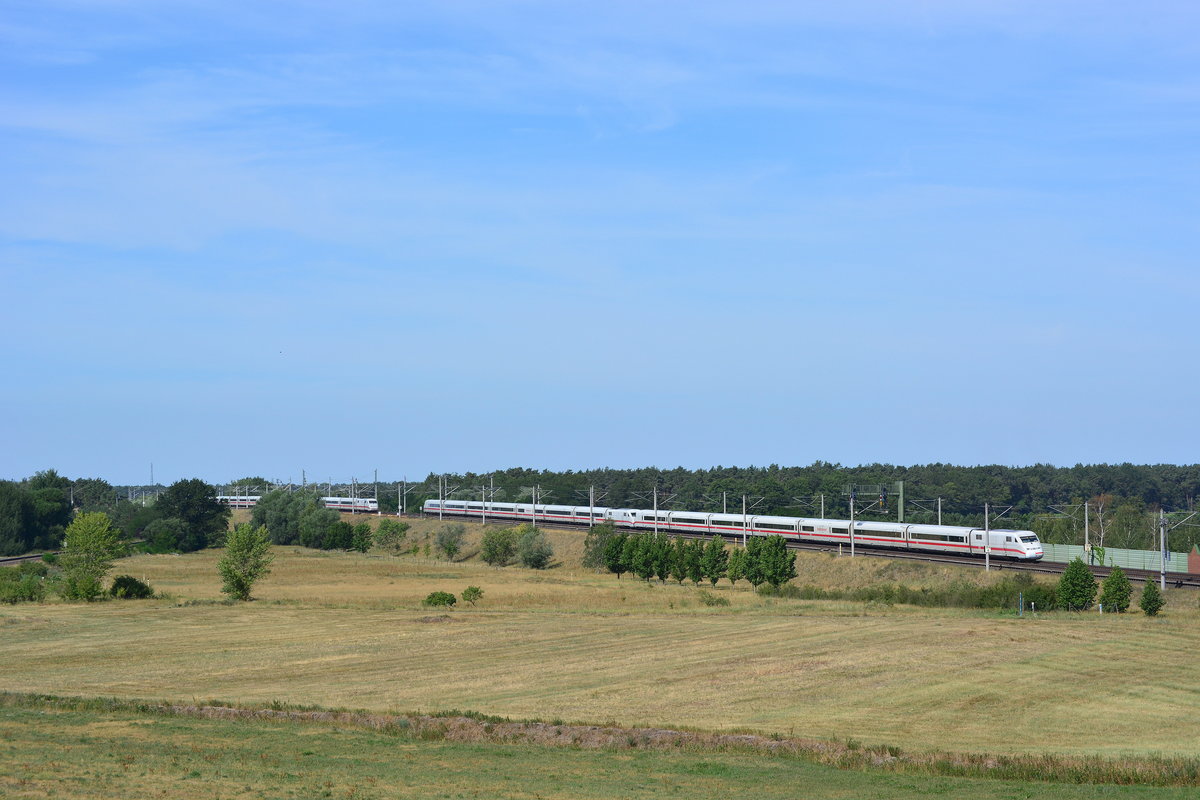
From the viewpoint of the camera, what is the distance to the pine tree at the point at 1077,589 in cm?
7244

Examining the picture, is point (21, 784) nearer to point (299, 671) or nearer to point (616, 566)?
point (299, 671)

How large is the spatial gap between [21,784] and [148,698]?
17.4 m

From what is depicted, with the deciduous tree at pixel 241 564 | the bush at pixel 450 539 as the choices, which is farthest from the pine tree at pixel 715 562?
the bush at pixel 450 539

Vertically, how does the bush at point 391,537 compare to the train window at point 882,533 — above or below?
below

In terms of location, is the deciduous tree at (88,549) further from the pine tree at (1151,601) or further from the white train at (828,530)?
the pine tree at (1151,601)

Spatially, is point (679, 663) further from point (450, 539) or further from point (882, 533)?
point (450, 539)

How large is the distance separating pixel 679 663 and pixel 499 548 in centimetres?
9297

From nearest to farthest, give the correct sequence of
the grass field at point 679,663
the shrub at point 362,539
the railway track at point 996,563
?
the grass field at point 679,663 → the railway track at point 996,563 → the shrub at point 362,539

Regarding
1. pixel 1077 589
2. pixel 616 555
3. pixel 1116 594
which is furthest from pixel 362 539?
pixel 1116 594

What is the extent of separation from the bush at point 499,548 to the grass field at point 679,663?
5562 cm

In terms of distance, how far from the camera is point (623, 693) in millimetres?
42719

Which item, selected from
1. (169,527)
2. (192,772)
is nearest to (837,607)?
(192,772)

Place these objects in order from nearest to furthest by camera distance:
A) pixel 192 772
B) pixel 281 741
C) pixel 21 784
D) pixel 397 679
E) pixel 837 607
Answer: pixel 21 784 → pixel 192 772 → pixel 281 741 → pixel 397 679 → pixel 837 607

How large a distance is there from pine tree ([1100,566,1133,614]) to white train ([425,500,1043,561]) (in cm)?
2131
